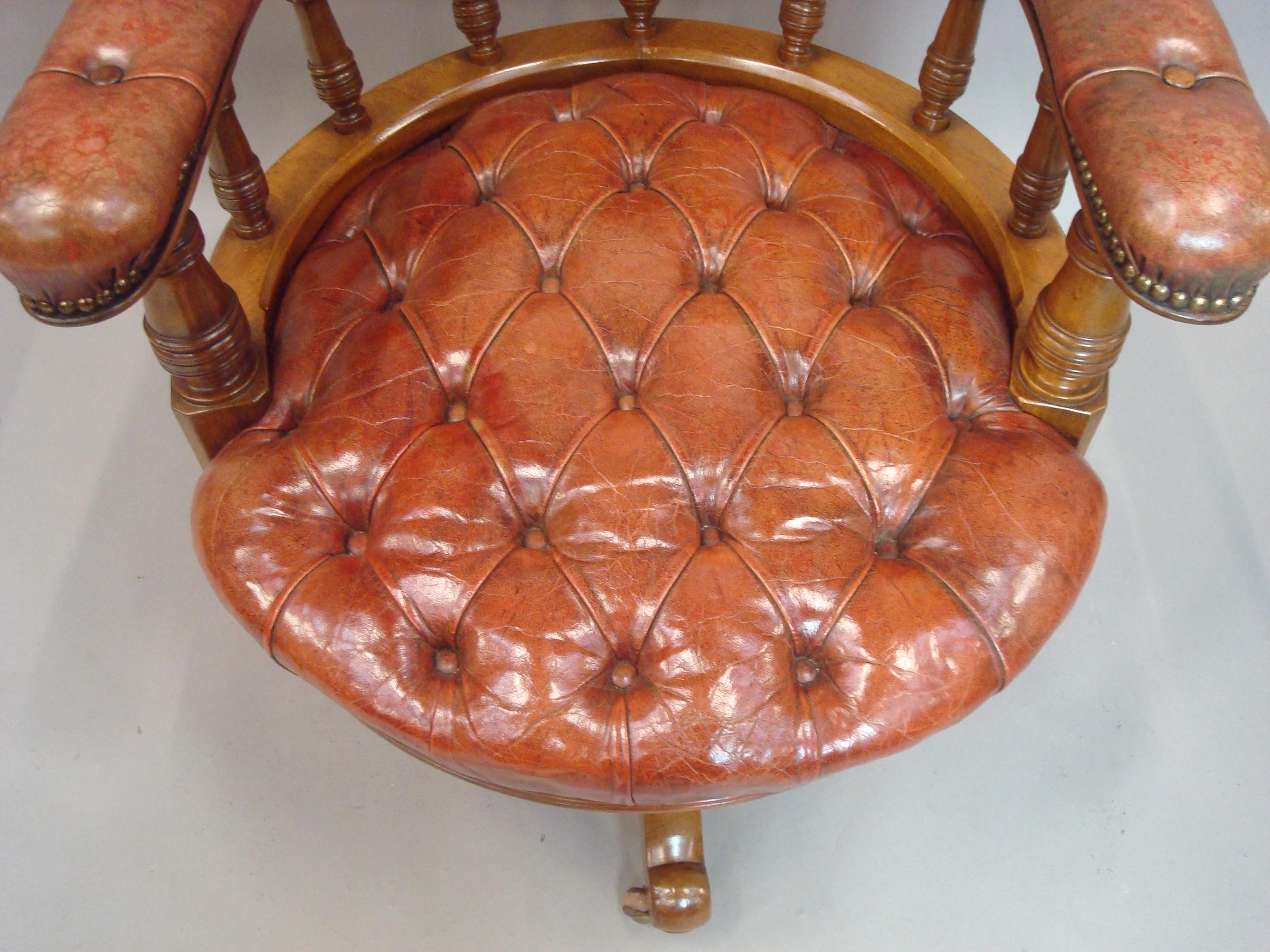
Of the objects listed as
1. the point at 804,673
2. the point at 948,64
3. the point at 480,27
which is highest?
the point at 480,27

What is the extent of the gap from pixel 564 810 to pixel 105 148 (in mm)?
901

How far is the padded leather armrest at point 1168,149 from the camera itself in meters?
0.74

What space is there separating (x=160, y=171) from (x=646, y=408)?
443mm

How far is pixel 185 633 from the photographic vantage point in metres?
1.48

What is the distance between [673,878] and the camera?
1.21 meters

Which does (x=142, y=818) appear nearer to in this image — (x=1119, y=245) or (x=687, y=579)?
(x=687, y=579)

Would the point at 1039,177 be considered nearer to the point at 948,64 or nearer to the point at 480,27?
the point at 948,64

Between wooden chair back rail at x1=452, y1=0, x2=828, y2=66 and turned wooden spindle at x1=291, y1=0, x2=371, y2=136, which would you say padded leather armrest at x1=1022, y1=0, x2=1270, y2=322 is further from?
turned wooden spindle at x1=291, y1=0, x2=371, y2=136

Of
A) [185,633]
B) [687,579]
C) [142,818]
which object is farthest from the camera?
[185,633]

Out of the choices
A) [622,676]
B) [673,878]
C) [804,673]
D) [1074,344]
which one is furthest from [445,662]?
[1074,344]

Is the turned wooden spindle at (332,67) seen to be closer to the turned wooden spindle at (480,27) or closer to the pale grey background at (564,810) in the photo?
the turned wooden spindle at (480,27)

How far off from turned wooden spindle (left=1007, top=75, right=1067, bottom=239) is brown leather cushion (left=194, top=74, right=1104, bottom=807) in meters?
0.06

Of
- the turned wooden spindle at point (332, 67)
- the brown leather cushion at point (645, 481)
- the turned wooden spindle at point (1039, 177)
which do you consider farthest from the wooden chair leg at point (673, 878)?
the turned wooden spindle at point (332, 67)

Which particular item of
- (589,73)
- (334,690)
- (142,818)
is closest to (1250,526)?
(589,73)
